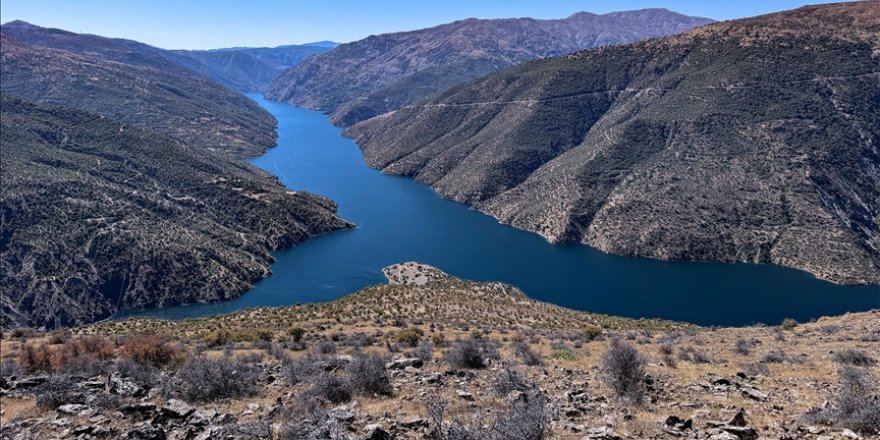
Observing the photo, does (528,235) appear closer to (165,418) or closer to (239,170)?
(239,170)

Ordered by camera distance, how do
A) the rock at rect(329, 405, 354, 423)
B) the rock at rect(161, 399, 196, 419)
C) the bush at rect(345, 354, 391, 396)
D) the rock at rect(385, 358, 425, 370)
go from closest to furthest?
the rock at rect(329, 405, 354, 423), the rock at rect(161, 399, 196, 419), the bush at rect(345, 354, 391, 396), the rock at rect(385, 358, 425, 370)

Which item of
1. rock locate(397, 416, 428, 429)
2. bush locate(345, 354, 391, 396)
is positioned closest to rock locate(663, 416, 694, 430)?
rock locate(397, 416, 428, 429)

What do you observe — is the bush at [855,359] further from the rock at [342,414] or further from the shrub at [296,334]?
the shrub at [296,334]

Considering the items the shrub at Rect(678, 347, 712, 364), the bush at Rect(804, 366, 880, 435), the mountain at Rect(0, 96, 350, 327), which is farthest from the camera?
the mountain at Rect(0, 96, 350, 327)

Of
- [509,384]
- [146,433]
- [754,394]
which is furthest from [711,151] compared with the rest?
[146,433]

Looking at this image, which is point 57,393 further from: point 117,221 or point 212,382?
point 117,221

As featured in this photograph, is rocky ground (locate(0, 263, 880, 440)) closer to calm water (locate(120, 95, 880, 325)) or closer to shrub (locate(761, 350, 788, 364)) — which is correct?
shrub (locate(761, 350, 788, 364))

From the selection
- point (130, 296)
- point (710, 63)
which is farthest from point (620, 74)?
point (130, 296)
